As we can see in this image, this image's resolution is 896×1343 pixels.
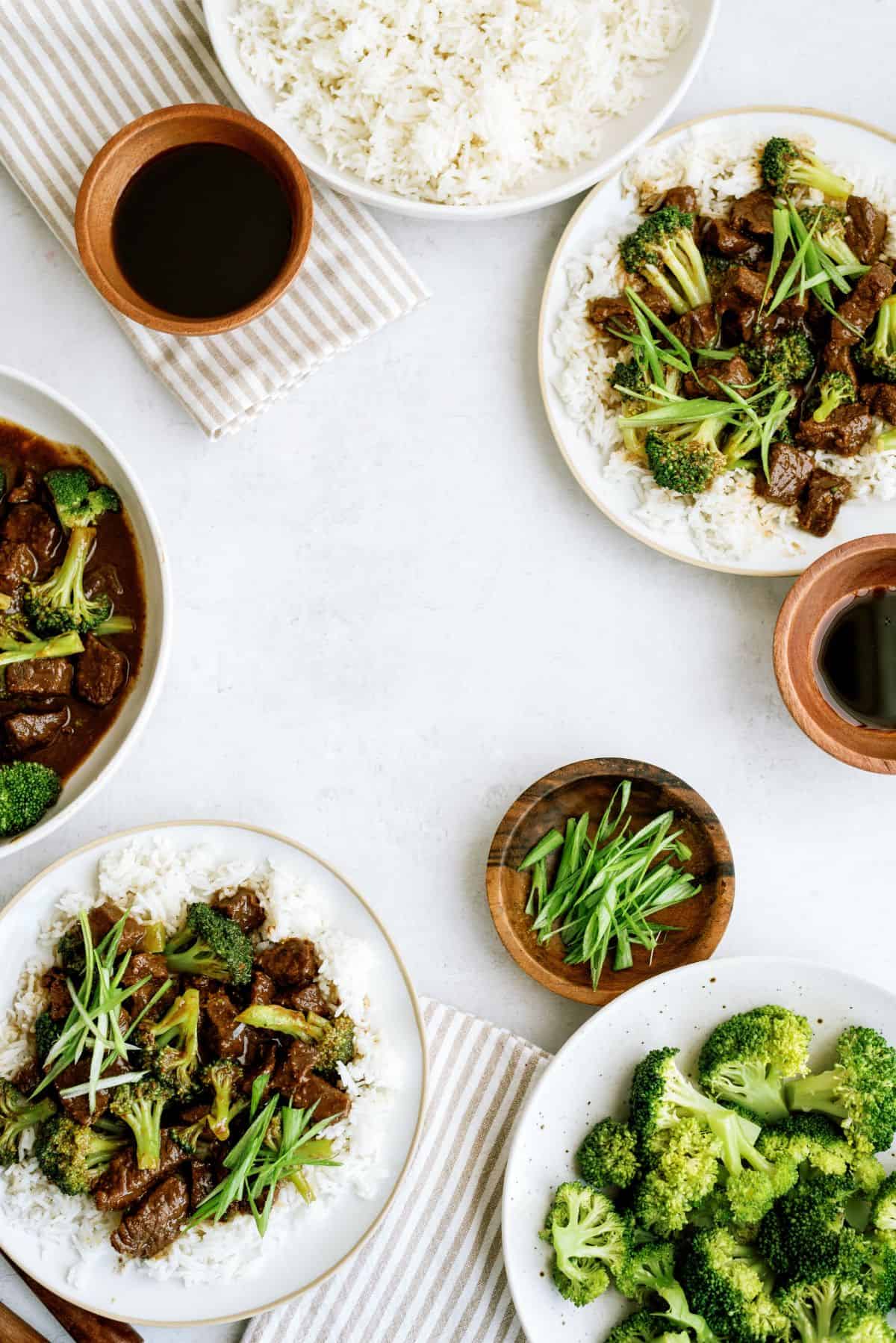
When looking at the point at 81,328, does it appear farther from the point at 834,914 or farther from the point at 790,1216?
the point at 790,1216

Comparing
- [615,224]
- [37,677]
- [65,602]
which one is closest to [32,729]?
[37,677]

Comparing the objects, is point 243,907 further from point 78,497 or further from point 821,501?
point 821,501

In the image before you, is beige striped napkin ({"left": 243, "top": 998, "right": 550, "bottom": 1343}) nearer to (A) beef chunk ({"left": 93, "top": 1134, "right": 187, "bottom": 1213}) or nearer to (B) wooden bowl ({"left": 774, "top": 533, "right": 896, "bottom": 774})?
(A) beef chunk ({"left": 93, "top": 1134, "right": 187, "bottom": 1213})

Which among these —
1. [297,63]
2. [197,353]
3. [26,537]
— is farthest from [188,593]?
Answer: [297,63]

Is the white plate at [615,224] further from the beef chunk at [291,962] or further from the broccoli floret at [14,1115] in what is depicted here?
the broccoli floret at [14,1115]

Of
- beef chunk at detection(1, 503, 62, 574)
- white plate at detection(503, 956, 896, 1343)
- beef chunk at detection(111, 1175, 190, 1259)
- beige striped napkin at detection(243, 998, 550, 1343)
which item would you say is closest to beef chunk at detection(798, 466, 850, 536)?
white plate at detection(503, 956, 896, 1343)
